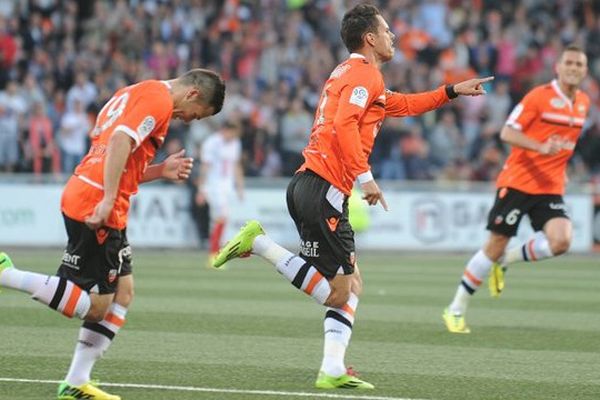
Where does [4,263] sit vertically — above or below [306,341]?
above

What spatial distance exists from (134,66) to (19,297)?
448 inches

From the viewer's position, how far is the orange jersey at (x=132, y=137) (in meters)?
7.09

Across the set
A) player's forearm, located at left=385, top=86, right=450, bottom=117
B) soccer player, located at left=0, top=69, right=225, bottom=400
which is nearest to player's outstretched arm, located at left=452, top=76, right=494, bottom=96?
player's forearm, located at left=385, top=86, right=450, bottom=117

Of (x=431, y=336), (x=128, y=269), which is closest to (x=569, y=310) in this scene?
(x=431, y=336)

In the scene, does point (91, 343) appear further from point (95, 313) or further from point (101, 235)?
point (101, 235)

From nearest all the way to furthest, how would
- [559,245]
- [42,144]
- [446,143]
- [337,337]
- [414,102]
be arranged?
[337,337], [414,102], [559,245], [42,144], [446,143]

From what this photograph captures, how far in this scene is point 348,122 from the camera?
7945mm

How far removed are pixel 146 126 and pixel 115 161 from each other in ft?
0.92

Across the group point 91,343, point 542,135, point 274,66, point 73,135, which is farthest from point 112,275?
point 274,66

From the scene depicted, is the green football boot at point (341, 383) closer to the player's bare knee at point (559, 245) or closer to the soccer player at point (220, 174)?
the player's bare knee at point (559, 245)

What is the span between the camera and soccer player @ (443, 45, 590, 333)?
11867 millimetres

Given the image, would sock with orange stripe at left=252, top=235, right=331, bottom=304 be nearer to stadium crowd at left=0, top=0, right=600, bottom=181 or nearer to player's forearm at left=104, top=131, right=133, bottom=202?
player's forearm at left=104, top=131, right=133, bottom=202

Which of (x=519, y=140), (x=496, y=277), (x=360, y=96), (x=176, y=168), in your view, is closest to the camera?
(x=176, y=168)

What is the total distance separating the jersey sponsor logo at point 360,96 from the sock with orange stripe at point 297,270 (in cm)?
111
